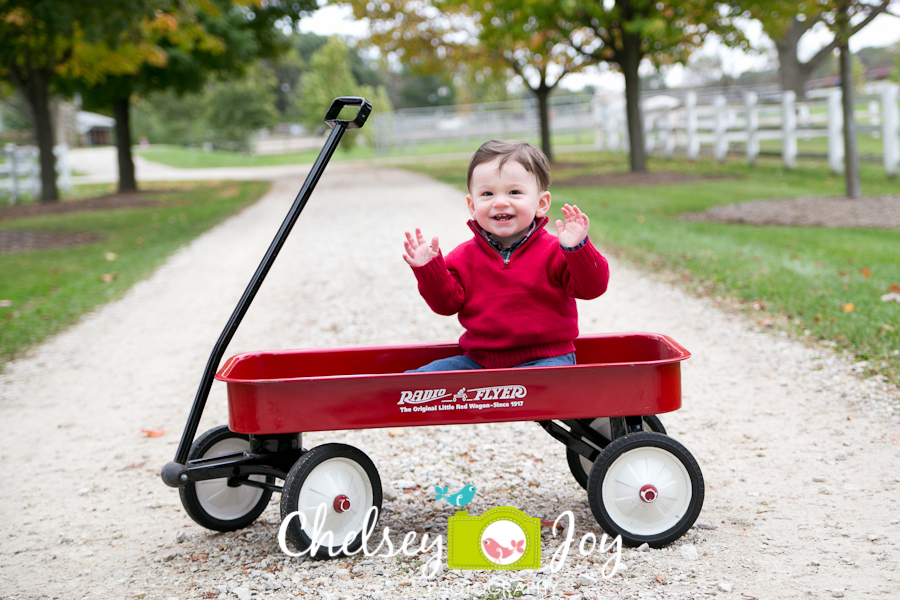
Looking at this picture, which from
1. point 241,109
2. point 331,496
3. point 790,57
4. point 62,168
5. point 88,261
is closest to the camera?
point 331,496

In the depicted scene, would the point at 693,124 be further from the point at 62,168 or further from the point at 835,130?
the point at 62,168

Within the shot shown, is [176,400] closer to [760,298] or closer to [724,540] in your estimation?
[724,540]

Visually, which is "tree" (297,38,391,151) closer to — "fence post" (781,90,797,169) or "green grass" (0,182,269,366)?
"green grass" (0,182,269,366)

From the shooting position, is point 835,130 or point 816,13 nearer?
point 816,13

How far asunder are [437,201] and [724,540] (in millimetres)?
12065

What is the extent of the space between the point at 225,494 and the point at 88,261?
27.0ft

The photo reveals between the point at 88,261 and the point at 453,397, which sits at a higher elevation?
the point at 88,261

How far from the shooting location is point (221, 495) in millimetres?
3410

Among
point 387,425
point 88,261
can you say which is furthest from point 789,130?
point 387,425

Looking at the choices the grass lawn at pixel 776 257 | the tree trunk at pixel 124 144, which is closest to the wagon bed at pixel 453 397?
the grass lawn at pixel 776 257

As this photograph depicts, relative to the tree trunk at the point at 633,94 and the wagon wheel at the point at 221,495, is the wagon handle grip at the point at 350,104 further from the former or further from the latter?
the tree trunk at the point at 633,94

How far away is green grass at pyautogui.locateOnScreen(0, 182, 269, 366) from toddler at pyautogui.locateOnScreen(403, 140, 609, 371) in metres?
4.66

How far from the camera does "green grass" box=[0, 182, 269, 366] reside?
766cm

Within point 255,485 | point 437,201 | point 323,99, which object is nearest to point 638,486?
point 255,485
